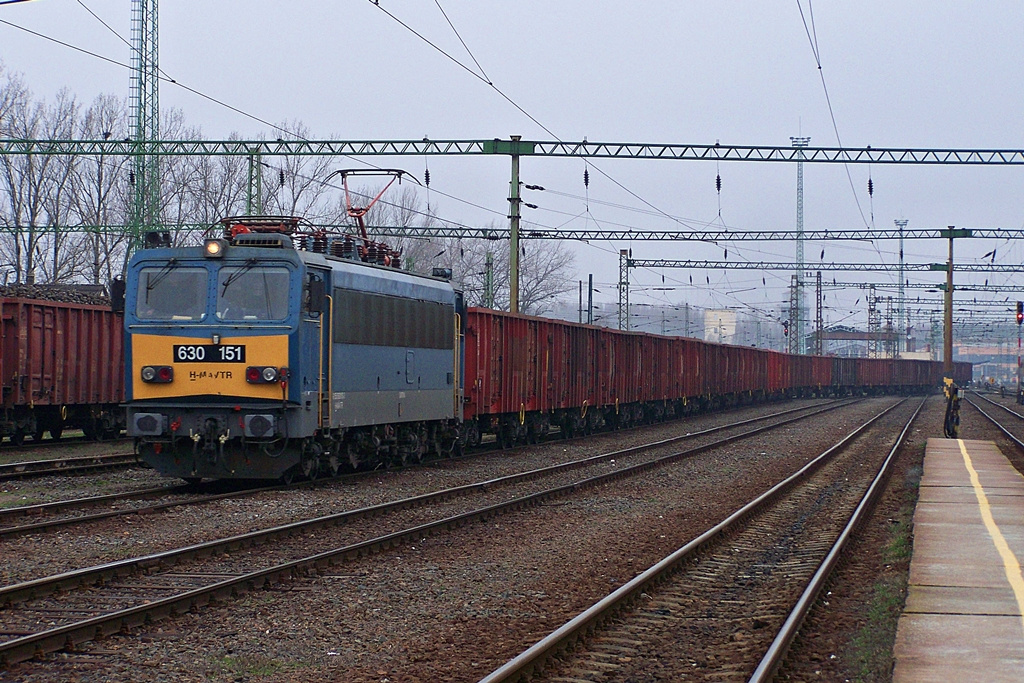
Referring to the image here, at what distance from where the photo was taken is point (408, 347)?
1823 centimetres

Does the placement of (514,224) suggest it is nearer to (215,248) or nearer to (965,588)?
Result: (215,248)

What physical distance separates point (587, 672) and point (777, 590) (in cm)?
341

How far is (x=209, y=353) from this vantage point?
14758mm

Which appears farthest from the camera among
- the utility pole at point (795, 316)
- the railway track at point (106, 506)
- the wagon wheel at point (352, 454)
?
the utility pole at point (795, 316)

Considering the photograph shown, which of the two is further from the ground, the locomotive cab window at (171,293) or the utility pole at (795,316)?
the utility pole at (795,316)

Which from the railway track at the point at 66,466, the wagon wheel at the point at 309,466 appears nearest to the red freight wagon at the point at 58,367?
the railway track at the point at 66,466

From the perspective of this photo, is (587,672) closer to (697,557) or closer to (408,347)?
(697,557)

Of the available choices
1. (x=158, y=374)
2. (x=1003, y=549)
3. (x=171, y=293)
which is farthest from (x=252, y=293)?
(x=1003, y=549)

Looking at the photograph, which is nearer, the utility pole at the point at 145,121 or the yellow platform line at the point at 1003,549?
the yellow platform line at the point at 1003,549

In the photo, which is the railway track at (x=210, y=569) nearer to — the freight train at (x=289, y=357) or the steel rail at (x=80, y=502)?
the freight train at (x=289, y=357)

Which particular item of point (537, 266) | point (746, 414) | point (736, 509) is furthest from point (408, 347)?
point (537, 266)

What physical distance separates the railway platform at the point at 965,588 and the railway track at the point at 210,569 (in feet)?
15.9

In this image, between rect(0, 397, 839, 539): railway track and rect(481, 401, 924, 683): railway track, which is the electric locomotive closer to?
rect(0, 397, 839, 539): railway track

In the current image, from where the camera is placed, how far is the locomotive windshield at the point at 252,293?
1479 centimetres
